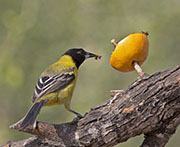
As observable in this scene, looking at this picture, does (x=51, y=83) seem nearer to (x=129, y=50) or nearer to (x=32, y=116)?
(x=32, y=116)

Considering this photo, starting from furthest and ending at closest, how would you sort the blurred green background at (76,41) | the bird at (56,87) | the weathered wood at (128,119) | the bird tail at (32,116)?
the blurred green background at (76,41), the bird at (56,87), the weathered wood at (128,119), the bird tail at (32,116)

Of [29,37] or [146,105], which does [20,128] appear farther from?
[29,37]

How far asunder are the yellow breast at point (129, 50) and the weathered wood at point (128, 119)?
0.89 ft

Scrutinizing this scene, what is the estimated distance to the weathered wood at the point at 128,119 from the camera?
344cm

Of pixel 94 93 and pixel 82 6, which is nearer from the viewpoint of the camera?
pixel 94 93

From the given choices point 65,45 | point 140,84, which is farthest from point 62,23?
point 140,84

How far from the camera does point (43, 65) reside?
790cm

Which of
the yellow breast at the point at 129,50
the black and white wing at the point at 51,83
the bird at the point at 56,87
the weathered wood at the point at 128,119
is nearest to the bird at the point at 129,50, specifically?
the yellow breast at the point at 129,50

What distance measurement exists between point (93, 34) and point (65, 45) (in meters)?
0.67

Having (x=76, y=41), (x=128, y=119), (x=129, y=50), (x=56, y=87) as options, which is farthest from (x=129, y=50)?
(x=76, y=41)

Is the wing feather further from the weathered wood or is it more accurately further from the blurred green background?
the blurred green background

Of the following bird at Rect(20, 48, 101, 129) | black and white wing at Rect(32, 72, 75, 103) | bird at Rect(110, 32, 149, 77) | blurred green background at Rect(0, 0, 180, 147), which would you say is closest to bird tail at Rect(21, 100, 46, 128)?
bird at Rect(20, 48, 101, 129)

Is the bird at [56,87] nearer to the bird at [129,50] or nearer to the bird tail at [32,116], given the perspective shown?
the bird tail at [32,116]

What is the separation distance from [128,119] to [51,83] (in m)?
1.16
